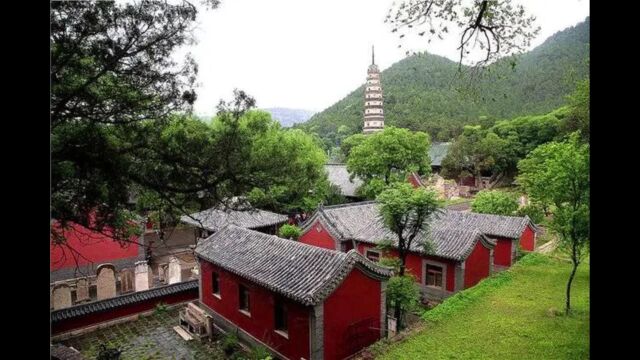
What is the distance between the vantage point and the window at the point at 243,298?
426 inches

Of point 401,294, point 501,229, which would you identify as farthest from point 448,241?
point 401,294

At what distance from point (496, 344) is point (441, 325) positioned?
1.60 metres

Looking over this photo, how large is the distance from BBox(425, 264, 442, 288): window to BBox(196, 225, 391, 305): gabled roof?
4711mm

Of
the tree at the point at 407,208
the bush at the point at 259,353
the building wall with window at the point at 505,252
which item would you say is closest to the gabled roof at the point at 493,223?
the building wall with window at the point at 505,252

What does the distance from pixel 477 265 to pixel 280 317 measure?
851 cm

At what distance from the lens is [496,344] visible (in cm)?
916

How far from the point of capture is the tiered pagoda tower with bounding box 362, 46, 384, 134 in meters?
47.6

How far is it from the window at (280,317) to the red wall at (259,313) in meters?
0.10

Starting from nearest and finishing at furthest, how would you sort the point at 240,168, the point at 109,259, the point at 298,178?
the point at 240,168 → the point at 298,178 → the point at 109,259

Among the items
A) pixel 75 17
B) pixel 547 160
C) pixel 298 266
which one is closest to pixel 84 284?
pixel 298 266

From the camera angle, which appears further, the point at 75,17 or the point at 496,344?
the point at 496,344

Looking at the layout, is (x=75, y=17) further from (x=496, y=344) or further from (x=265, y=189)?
(x=496, y=344)

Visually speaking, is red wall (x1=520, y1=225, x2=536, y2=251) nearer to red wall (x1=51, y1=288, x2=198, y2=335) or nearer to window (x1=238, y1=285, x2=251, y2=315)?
window (x1=238, y1=285, x2=251, y2=315)

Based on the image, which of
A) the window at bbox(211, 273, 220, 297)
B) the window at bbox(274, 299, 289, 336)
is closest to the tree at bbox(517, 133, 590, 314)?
the window at bbox(274, 299, 289, 336)
